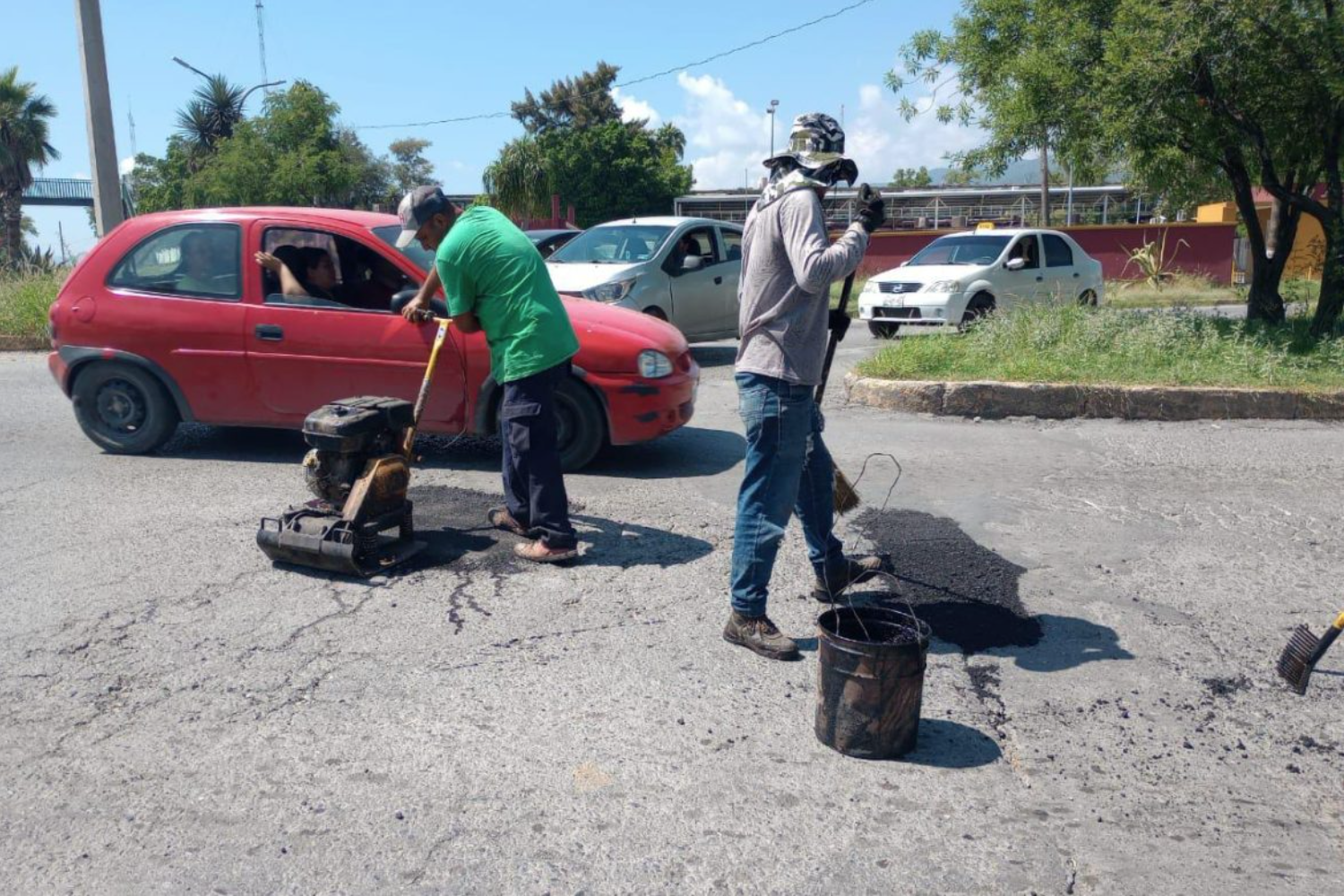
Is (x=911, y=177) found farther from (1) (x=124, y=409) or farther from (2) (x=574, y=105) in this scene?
(1) (x=124, y=409)

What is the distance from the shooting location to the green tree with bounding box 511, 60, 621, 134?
6134cm

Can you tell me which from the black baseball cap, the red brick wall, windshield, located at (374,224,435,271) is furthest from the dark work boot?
the red brick wall

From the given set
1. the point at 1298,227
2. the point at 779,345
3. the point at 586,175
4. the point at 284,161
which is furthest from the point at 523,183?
the point at 779,345

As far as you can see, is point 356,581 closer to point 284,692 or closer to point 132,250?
point 284,692

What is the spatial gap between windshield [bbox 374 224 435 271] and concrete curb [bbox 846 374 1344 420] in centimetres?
430

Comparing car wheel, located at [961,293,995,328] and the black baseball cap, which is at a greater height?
the black baseball cap

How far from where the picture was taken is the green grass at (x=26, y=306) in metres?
13.7

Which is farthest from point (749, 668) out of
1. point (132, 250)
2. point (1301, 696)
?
point (132, 250)

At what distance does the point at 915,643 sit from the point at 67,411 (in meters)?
8.26

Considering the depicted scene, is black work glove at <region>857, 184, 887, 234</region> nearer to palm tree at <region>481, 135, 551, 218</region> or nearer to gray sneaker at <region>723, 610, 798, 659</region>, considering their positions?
gray sneaker at <region>723, 610, 798, 659</region>

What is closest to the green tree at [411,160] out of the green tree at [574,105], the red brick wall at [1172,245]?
the green tree at [574,105]

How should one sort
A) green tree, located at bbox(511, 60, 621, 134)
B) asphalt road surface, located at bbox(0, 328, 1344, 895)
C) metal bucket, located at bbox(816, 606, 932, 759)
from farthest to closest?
1. green tree, located at bbox(511, 60, 621, 134)
2. metal bucket, located at bbox(816, 606, 932, 759)
3. asphalt road surface, located at bbox(0, 328, 1344, 895)

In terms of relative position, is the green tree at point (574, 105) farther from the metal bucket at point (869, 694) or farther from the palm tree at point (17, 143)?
the metal bucket at point (869, 694)

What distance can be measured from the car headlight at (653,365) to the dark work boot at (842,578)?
2.23m
